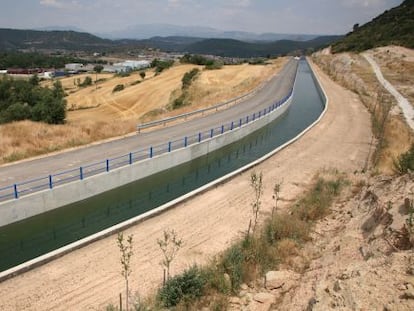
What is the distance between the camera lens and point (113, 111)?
5297 cm

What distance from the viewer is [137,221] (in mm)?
14781

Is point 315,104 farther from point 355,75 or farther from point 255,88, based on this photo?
point 355,75

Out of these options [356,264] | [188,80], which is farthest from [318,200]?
[188,80]

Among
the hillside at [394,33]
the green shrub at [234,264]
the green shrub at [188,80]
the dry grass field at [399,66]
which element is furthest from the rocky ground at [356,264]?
the hillside at [394,33]

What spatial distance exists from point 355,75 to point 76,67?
16938cm

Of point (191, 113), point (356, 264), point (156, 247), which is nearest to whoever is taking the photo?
point (356, 264)

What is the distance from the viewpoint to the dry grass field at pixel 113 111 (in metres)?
22.3

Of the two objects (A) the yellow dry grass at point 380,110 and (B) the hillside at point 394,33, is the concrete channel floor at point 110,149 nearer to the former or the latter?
(A) the yellow dry grass at point 380,110

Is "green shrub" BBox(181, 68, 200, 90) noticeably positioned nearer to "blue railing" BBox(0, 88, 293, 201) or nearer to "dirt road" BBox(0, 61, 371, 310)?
"blue railing" BBox(0, 88, 293, 201)

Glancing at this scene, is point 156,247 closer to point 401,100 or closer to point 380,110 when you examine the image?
point 380,110

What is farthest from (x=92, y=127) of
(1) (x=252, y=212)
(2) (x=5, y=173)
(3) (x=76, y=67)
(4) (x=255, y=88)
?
(3) (x=76, y=67)

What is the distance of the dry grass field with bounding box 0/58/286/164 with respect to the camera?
22.3m

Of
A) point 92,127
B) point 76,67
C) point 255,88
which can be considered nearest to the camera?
point 92,127

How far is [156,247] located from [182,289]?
3.14 meters
